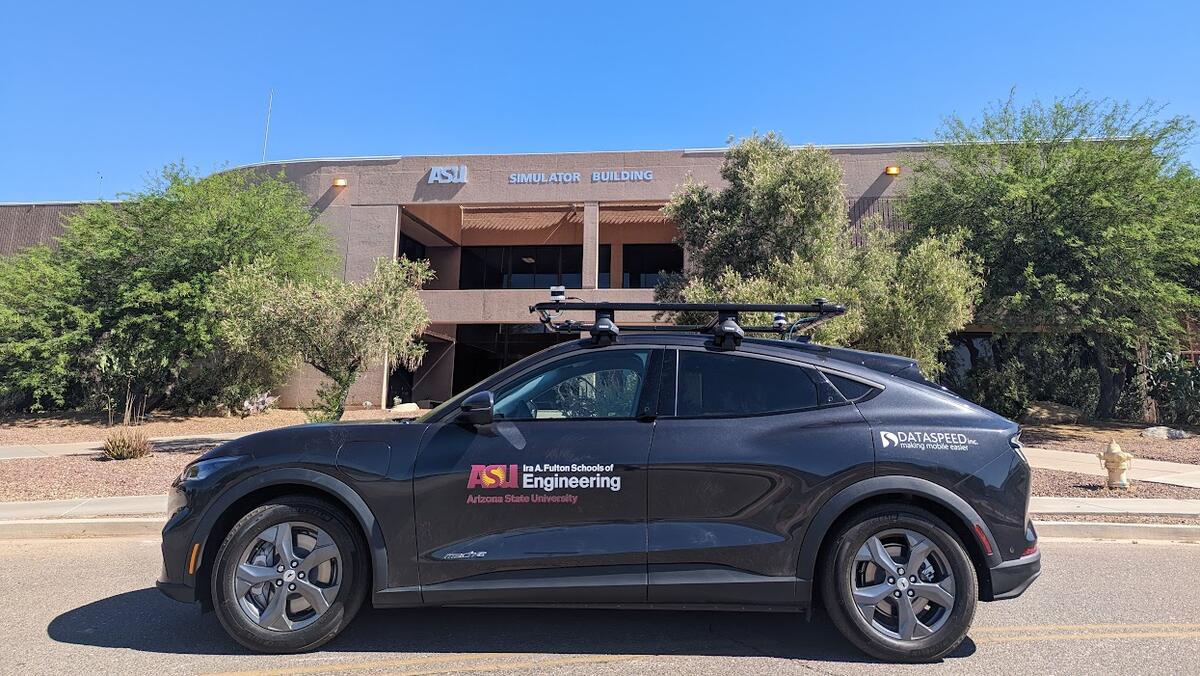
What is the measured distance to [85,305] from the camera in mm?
18469

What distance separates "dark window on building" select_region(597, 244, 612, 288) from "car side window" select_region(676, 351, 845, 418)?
24446 millimetres

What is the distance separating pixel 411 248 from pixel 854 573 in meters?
25.8

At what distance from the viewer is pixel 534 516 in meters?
3.67

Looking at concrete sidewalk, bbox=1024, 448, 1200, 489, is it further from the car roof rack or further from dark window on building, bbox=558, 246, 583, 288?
dark window on building, bbox=558, 246, 583, 288

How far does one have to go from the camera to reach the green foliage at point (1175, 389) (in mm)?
18453

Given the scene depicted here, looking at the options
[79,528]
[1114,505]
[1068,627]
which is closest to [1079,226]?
[1114,505]

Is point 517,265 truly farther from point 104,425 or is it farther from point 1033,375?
point 1033,375

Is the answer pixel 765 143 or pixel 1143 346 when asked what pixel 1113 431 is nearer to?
pixel 1143 346

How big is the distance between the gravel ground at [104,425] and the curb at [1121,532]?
12518 millimetres

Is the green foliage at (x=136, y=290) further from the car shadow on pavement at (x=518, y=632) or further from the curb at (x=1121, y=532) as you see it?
the curb at (x=1121, y=532)

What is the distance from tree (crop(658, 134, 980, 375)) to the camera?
448 inches

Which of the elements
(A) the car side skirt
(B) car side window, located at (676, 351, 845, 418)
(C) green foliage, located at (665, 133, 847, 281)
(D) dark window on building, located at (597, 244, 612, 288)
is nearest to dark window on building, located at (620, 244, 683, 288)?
(D) dark window on building, located at (597, 244, 612, 288)

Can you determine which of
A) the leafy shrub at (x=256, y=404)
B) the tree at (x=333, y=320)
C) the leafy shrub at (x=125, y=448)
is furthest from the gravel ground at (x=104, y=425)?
the leafy shrub at (x=125, y=448)

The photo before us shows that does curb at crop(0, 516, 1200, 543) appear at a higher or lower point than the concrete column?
lower
